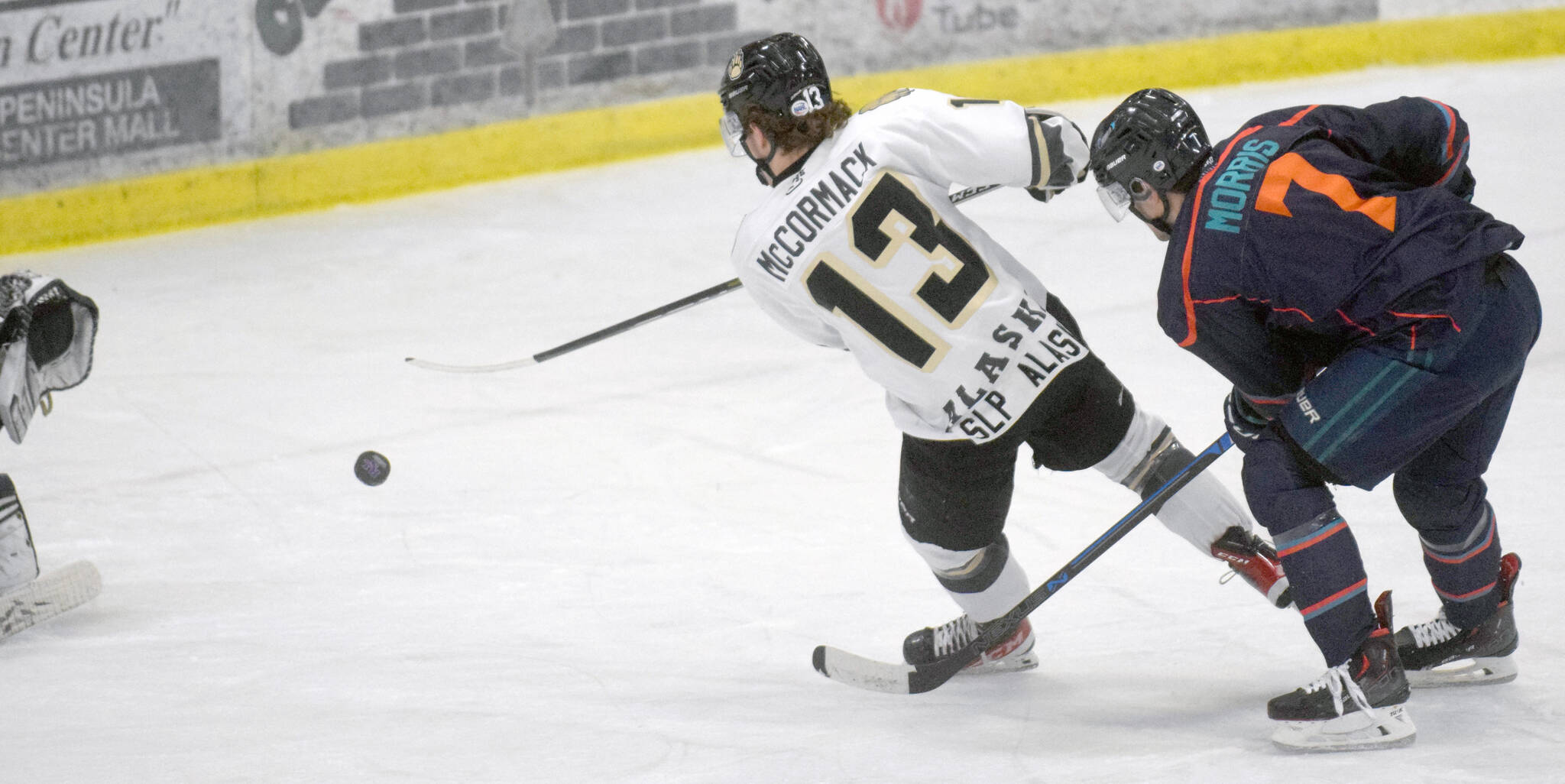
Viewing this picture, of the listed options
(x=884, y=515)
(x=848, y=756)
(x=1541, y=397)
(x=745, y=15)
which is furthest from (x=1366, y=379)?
(x=745, y=15)

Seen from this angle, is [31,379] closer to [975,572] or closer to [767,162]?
[767,162]

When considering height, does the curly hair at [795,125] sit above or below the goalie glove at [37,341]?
above

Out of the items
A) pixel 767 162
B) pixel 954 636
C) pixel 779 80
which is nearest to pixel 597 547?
pixel 954 636

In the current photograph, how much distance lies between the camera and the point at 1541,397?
3.75m

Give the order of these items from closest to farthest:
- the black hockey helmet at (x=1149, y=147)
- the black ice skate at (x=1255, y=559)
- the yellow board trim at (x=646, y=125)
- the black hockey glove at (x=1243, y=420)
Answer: the black hockey helmet at (x=1149, y=147) < the black hockey glove at (x=1243, y=420) < the black ice skate at (x=1255, y=559) < the yellow board trim at (x=646, y=125)

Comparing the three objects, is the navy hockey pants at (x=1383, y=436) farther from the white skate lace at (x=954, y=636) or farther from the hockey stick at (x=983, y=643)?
the white skate lace at (x=954, y=636)

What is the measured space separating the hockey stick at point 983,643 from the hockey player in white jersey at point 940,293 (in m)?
0.12

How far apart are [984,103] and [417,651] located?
1.35 m

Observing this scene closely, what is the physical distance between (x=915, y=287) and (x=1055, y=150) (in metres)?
0.29

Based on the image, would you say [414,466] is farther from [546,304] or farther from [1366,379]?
[1366,379]

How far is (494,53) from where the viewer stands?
625 centimetres

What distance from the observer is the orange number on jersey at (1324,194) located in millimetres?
2086

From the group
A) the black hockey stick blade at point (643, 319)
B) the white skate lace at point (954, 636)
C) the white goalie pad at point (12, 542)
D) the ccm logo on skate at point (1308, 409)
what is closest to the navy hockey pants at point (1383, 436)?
the ccm logo on skate at point (1308, 409)

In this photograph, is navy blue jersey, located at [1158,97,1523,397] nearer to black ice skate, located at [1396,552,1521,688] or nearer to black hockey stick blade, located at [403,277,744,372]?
black ice skate, located at [1396,552,1521,688]
